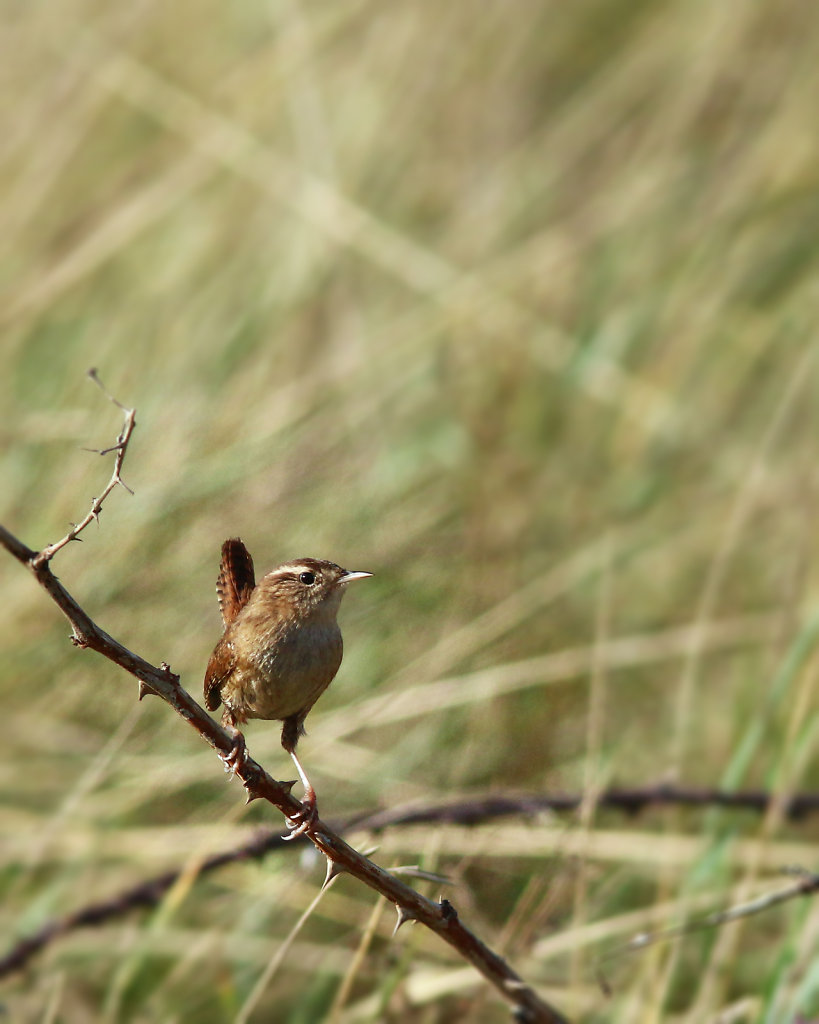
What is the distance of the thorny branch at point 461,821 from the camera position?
5.68 feet

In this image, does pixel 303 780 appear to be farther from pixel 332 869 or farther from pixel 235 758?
pixel 235 758

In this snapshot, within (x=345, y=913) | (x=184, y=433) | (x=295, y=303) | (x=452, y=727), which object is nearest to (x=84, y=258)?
(x=295, y=303)

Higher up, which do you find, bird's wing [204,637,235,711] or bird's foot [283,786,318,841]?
bird's wing [204,637,235,711]

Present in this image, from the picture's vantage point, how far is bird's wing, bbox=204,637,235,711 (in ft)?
3.71

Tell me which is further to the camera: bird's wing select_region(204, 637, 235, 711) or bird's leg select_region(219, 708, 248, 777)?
bird's wing select_region(204, 637, 235, 711)

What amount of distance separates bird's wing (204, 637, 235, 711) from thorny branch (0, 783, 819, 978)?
49cm

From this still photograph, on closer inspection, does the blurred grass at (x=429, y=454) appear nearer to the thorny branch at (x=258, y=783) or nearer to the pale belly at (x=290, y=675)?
the thorny branch at (x=258, y=783)

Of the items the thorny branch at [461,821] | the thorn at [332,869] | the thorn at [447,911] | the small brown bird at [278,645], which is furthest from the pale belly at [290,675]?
the thorny branch at [461,821]

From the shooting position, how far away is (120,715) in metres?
2.27

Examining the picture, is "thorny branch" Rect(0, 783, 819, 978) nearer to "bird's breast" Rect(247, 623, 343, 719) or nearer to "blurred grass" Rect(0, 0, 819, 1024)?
"blurred grass" Rect(0, 0, 819, 1024)

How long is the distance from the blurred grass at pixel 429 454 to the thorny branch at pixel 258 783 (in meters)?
0.23

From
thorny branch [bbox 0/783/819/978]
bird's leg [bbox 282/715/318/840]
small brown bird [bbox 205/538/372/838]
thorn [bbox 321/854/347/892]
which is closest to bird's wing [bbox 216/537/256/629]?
small brown bird [bbox 205/538/372/838]

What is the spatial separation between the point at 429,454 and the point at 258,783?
2110 millimetres

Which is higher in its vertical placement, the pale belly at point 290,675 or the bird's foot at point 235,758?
the pale belly at point 290,675
